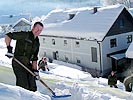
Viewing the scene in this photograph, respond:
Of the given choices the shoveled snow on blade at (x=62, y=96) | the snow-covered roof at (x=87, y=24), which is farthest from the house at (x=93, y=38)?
the shoveled snow on blade at (x=62, y=96)

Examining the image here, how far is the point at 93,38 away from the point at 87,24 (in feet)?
9.22

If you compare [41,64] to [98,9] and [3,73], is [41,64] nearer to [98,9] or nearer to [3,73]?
[3,73]

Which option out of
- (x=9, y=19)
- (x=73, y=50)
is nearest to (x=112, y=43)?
(x=73, y=50)

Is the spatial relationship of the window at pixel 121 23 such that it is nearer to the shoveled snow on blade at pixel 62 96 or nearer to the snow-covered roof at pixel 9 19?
the shoveled snow on blade at pixel 62 96

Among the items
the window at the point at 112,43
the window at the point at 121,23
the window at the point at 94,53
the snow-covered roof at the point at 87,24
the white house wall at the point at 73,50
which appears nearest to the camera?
the window at the point at 94,53

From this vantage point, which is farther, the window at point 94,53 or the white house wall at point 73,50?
the white house wall at point 73,50

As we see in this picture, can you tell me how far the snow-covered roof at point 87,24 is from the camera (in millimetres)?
26828

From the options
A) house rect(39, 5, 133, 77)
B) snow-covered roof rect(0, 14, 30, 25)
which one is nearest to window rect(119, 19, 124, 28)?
house rect(39, 5, 133, 77)

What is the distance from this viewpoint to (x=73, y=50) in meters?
28.2

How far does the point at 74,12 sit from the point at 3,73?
A: 24.5 meters

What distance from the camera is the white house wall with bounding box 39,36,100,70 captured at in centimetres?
2650

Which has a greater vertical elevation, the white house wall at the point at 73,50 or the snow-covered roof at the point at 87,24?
the snow-covered roof at the point at 87,24

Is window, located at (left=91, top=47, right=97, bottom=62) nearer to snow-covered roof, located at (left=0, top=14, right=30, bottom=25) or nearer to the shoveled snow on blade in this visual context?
the shoveled snow on blade

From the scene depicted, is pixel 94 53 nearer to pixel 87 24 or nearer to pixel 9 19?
pixel 87 24
